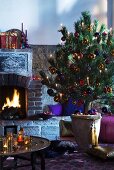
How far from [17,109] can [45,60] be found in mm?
1053

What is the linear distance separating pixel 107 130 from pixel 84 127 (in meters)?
0.62

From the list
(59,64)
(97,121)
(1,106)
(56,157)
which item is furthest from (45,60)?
(56,157)

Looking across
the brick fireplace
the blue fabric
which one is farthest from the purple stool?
the brick fireplace

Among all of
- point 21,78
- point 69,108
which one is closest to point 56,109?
point 69,108

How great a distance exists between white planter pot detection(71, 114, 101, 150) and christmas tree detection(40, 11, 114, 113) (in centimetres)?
40

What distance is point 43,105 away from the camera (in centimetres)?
662

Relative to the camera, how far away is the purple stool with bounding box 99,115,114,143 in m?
6.04

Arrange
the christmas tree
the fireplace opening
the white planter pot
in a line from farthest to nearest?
→ the fireplace opening → the christmas tree → the white planter pot

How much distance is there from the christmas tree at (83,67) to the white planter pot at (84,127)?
1.30ft

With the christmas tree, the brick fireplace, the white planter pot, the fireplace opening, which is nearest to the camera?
the white planter pot

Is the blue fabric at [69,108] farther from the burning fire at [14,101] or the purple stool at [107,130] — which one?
the burning fire at [14,101]

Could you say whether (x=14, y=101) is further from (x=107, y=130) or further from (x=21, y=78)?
(x=107, y=130)

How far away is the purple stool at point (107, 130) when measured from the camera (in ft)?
19.8

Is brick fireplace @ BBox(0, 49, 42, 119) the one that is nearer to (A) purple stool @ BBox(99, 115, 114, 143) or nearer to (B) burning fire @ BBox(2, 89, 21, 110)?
(B) burning fire @ BBox(2, 89, 21, 110)
